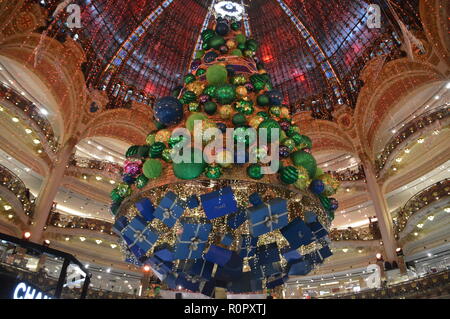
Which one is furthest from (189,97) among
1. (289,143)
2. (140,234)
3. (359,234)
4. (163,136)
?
(359,234)

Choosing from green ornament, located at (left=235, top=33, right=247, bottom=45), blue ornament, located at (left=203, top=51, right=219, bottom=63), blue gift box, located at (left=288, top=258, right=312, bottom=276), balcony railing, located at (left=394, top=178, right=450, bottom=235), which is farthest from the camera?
balcony railing, located at (left=394, top=178, right=450, bottom=235)

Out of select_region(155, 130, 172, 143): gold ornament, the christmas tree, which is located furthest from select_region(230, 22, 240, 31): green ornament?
select_region(155, 130, 172, 143): gold ornament

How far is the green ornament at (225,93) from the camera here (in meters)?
4.44

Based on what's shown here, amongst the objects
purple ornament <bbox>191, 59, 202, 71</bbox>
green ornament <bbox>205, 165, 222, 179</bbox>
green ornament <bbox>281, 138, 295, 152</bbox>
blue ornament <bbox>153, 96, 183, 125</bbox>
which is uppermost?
purple ornament <bbox>191, 59, 202, 71</bbox>

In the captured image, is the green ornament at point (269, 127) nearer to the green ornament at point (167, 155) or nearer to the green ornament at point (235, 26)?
the green ornament at point (167, 155)

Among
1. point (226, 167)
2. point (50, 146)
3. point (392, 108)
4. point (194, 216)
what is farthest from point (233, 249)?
point (392, 108)

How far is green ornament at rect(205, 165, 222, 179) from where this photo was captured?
3.87 meters

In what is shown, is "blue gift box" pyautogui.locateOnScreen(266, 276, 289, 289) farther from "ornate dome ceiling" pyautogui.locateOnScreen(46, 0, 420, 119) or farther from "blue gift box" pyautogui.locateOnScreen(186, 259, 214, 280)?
Answer: "ornate dome ceiling" pyautogui.locateOnScreen(46, 0, 420, 119)

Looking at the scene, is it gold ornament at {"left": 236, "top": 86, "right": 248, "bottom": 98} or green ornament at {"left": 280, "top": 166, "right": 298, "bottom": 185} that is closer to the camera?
green ornament at {"left": 280, "top": 166, "right": 298, "bottom": 185}

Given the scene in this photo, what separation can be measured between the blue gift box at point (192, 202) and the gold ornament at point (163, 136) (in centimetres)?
86

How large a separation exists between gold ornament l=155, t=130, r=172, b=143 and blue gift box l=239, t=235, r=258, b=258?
1.82m

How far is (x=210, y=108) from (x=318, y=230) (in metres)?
2.28

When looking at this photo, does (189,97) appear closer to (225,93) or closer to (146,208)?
(225,93)

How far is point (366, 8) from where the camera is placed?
1669cm
